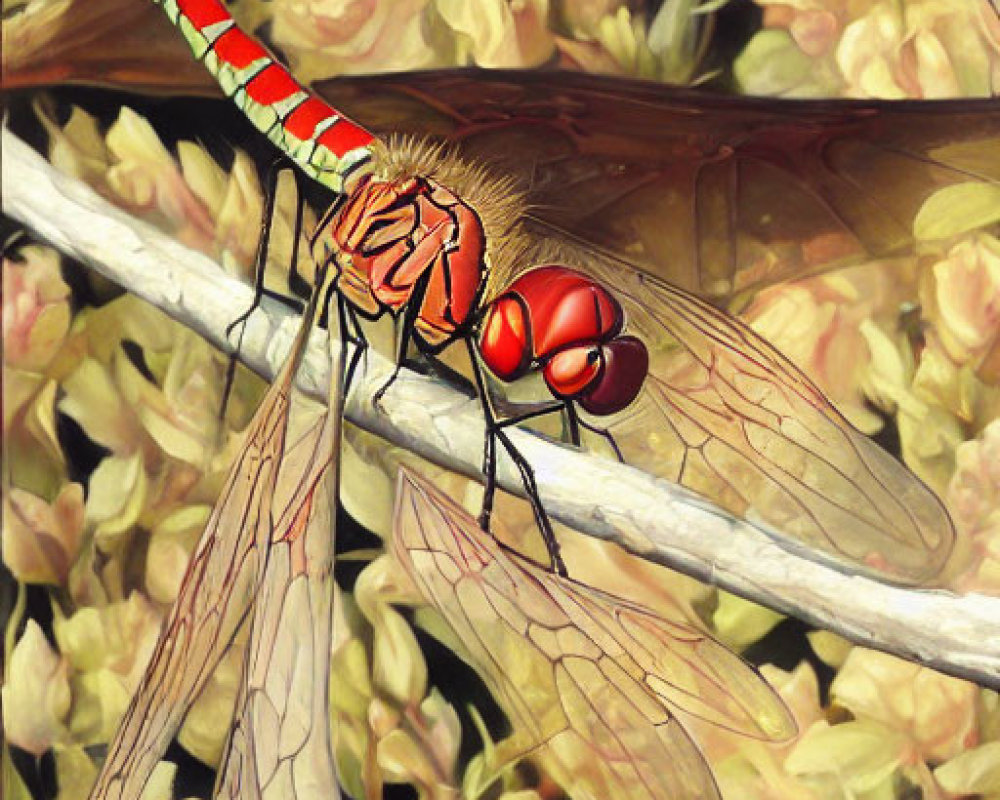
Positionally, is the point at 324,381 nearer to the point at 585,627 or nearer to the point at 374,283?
the point at 374,283

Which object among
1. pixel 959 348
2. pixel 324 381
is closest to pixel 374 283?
pixel 324 381

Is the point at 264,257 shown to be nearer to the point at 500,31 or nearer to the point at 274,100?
the point at 274,100

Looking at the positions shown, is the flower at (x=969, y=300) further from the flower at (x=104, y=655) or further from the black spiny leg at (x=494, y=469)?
the flower at (x=104, y=655)

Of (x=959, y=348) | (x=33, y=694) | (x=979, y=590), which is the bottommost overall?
(x=33, y=694)

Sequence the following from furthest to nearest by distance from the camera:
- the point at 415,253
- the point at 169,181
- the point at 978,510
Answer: the point at 169,181
the point at 415,253
the point at 978,510

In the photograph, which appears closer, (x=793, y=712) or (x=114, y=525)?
(x=793, y=712)

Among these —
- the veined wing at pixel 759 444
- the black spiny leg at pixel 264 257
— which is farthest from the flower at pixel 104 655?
the veined wing at pixel 759 444

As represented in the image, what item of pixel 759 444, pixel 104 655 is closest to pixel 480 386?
pixel 759 444
